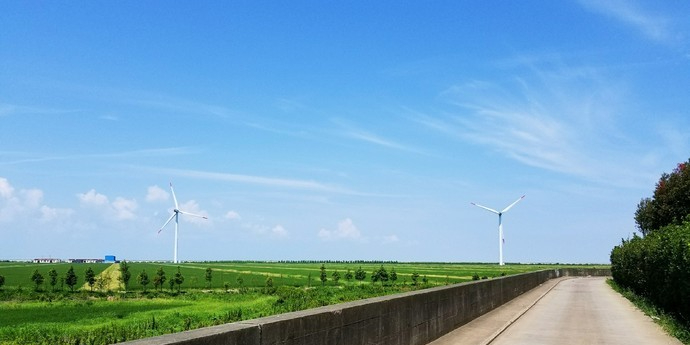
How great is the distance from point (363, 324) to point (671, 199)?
A: 55.6 meters

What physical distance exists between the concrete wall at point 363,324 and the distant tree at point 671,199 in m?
42.7

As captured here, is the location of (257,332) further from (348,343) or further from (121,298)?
(121,298)

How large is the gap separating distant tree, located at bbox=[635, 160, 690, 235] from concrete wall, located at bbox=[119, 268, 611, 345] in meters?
42.7

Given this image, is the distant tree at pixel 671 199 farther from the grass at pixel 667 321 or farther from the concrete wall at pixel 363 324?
the concrete wall at pixel 363 324

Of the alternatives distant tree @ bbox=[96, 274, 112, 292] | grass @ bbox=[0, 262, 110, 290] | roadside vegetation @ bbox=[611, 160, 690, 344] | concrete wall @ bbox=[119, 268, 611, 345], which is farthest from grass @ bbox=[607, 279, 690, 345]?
grass @ bbox=[0, 262, 110, 290]

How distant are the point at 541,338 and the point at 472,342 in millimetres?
2344

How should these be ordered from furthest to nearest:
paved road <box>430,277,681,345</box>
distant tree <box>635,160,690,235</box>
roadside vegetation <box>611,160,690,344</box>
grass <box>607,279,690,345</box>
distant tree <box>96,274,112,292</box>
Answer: distant tree <box>96,274,112,292</box> → distant tree <box>635,160,690,235</box> → roadside vegetation <box>611,160,690,344</box> → grass <box>607,279,690,345</box> → paved road <box>430,277,681,345</box>

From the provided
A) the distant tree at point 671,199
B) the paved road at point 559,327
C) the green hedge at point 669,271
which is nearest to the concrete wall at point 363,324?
the paved road at point 559,327

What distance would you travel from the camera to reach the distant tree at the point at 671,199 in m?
54.9

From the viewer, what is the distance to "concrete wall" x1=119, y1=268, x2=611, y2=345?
19.9 ft

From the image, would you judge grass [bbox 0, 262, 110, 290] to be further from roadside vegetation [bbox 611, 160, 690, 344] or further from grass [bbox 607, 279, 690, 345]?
grass [bbox 607, 279, 690, 345]

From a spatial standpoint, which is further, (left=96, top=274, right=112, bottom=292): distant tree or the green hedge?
(left=96, top=274, right=112, bottom=292): distant tree

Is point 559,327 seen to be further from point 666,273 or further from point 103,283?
point 103,283

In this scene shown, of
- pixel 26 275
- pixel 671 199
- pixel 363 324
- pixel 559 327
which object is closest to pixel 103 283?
pixel 26 275
